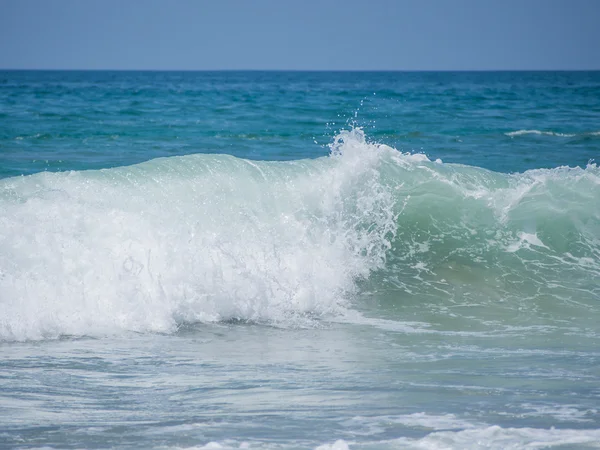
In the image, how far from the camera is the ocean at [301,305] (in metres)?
4.50

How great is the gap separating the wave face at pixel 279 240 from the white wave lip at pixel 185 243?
2cm

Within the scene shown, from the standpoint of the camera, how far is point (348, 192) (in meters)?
9.86

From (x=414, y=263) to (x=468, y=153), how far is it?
8.59 m

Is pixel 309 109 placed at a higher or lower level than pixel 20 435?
higher

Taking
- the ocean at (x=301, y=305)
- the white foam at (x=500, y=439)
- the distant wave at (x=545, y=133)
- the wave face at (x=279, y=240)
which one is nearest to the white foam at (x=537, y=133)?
the distant wave at (x=545, y=133)

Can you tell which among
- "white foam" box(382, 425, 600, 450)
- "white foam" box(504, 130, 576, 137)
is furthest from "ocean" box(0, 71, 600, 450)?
"white foam" box(504, 130, 576, 137)

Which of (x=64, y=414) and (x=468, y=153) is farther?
(x=468, y=153)

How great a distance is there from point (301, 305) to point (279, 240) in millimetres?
1127

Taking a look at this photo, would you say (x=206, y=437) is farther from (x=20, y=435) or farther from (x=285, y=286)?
(x=285, y=286)

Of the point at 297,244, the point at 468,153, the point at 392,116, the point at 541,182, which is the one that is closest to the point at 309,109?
the point at 392,116

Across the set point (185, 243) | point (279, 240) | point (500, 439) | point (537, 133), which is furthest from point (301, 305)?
point (537, 133)

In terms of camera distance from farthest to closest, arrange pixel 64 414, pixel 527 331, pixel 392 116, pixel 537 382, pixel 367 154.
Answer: pixel 392 116 → pixel 367 154 → pixel 527 331 → pixel 537 382 → pixel 64 414

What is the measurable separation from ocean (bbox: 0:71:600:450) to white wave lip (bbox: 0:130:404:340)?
2cm

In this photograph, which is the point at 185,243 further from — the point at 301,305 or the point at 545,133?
the point at 545,133
